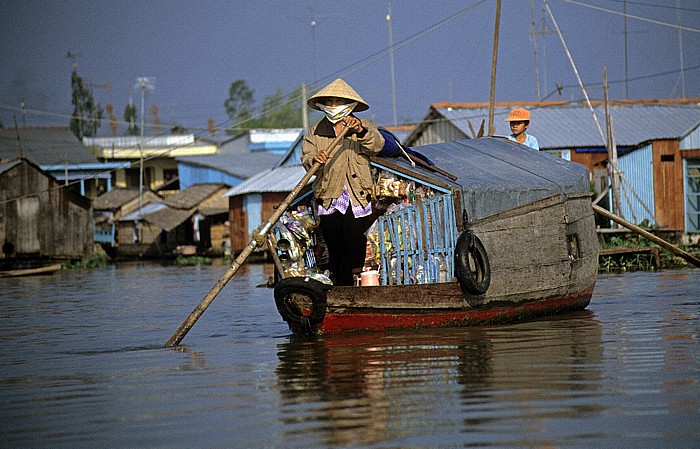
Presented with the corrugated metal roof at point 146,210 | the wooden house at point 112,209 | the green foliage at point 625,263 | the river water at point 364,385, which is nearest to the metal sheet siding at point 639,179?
the green foliage at point 625,263

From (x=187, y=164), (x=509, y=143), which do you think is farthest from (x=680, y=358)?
(x=187, y=164)

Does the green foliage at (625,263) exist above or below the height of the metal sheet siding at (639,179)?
below

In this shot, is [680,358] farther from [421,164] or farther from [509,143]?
[509,143]

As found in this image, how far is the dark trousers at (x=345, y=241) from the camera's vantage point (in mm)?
7816

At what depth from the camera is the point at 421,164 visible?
8141mm

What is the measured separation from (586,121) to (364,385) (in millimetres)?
19748

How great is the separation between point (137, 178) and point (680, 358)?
41224 mm

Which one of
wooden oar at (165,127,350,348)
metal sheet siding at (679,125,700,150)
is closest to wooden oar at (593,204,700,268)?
wooden oar at (165,127,350,348)

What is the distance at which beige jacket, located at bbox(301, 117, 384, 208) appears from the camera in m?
7.54

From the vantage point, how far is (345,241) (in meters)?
7.93

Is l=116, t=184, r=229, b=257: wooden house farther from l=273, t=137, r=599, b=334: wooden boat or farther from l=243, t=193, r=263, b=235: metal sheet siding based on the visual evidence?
l=273, t=137, r=599, b=334: wooden boat

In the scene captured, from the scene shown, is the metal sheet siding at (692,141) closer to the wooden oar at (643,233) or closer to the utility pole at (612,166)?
the utility pole at (612,166)

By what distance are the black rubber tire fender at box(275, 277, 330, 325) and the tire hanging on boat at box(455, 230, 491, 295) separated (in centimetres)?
111

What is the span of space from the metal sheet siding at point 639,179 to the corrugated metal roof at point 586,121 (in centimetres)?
126
